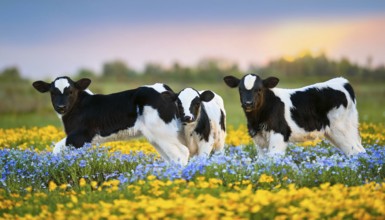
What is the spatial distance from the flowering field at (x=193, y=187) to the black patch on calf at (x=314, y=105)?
1.09 meters

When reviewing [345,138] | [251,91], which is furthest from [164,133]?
[345,138]

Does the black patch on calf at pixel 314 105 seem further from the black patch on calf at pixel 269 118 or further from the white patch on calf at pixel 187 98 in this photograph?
the white patch on calf at pixel 187 98

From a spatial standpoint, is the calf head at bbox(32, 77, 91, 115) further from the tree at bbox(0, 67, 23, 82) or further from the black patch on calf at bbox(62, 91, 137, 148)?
the tree at bbox(0, 67, 23, 82)

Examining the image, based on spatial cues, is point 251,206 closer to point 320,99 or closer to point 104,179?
point 104,179

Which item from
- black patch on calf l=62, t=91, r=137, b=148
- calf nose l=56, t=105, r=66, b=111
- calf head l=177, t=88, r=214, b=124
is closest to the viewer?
calf head l=177, t=88, r=214, b=124

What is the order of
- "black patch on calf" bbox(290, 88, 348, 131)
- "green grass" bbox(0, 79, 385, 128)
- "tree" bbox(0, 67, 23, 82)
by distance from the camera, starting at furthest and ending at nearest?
"tree" bbox(0, 67, 23, 82) → "green grass" bbox(0, 79, 385, 128) → "black patch on calf" bbox(290, 88, 348, 131)

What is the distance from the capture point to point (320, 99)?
11.4 meters

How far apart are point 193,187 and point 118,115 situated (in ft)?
12.2

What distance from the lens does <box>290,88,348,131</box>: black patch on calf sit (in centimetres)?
1112

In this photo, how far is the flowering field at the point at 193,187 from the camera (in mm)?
6914

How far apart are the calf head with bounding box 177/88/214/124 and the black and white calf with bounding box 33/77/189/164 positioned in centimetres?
39

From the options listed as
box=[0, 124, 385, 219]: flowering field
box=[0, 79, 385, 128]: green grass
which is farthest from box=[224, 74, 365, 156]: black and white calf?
box=[0, 79, 385, 128]: green grass

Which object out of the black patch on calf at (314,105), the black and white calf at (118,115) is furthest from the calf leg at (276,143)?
the black and white calf at (118,115)

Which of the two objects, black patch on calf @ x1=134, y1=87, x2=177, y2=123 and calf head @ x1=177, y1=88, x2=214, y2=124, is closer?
calf head @ x1=177, y1=88, x2=214, y2=124
